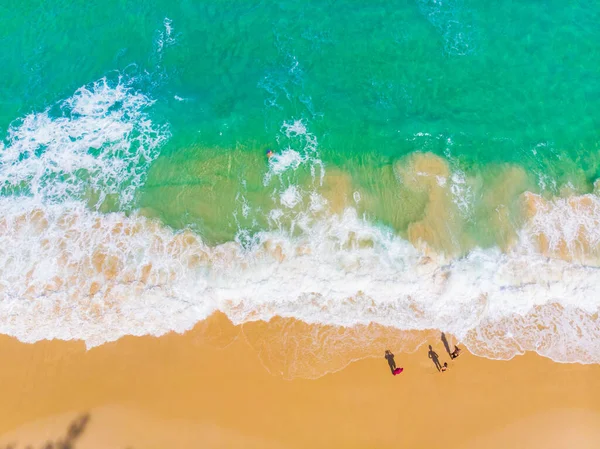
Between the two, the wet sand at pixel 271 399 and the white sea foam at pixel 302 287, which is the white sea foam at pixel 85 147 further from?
the wet sand at pixel 271 399

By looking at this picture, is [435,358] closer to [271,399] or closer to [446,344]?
[446,344]

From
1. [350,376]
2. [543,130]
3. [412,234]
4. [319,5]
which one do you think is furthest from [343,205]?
[319,5]

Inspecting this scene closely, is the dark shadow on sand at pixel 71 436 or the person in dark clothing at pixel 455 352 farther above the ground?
the person in dark clothing at pixel 455 352

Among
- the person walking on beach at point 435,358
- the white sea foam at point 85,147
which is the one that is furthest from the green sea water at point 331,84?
the person walking on beach at point 435,358

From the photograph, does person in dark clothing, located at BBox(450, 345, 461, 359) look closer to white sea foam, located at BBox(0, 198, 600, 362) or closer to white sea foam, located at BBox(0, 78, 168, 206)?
white sea foam, located at BBox(0, 198, 600, 362)

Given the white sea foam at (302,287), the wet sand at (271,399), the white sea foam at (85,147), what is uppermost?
the white sea foam at (85,147)

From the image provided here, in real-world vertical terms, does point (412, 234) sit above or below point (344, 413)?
above

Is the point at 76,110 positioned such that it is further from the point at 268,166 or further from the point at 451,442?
the point at 451,442
